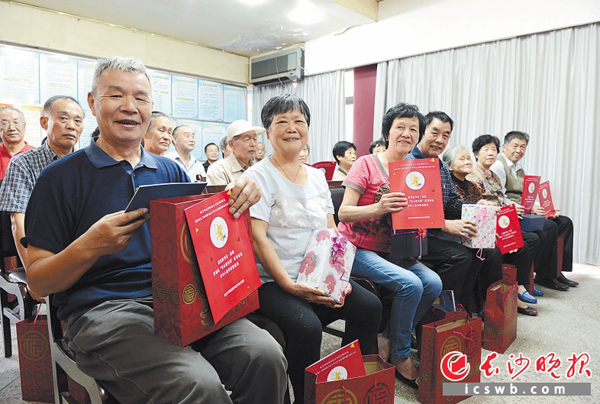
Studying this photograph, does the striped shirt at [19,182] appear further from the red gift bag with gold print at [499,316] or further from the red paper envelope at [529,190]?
the red paper envelope at [529,190]

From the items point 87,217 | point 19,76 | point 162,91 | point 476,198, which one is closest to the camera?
point 87,217

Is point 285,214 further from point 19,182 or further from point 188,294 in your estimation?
point 19,182

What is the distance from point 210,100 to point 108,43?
1.68 metres

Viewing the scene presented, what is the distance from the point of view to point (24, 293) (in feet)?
5.28

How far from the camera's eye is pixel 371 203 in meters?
1.79

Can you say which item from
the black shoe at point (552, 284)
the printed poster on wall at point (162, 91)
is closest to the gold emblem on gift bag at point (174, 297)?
the black shoe at point (552, 284)

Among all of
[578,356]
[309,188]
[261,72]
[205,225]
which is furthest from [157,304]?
[261,72]

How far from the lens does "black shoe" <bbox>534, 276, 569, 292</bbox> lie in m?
3.12

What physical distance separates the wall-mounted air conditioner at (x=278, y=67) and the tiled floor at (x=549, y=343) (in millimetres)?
4700

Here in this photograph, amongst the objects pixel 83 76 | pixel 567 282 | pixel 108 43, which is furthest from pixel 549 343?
pixel 108 43

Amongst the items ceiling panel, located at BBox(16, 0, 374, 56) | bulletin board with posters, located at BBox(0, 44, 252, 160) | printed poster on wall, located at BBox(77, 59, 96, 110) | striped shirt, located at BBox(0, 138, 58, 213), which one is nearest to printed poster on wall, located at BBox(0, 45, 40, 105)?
bulletin board with posters, located at BBox(0, 44, 252, 160)

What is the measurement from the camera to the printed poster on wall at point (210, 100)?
6145mm

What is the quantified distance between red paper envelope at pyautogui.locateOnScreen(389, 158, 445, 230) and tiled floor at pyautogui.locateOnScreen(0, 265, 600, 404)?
743 millimetres

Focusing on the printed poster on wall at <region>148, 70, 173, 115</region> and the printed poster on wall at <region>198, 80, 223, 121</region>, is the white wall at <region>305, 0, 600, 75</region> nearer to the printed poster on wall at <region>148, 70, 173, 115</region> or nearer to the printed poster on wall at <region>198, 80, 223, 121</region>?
the printed poster on wall at <region>198, 80, 223, 121</region>
